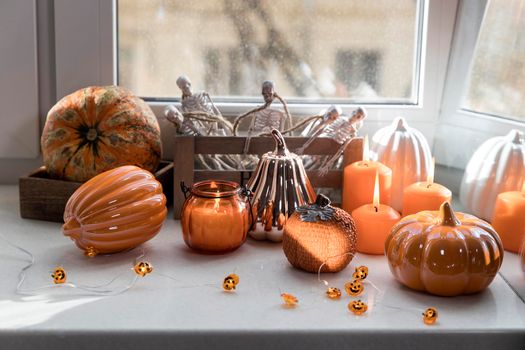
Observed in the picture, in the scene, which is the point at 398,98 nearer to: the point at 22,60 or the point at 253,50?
the point at 253,50

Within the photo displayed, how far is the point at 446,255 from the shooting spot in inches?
32.9

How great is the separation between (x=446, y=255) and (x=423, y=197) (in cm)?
22

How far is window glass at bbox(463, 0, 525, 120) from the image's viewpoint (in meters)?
1.15

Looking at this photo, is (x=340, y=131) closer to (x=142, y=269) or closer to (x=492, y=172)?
(x=492, y=172)

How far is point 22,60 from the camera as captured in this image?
1.26 m

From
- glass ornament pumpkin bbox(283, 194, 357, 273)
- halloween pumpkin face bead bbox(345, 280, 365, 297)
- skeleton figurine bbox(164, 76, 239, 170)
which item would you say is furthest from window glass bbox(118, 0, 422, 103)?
halloween pumpkin face bead bbox(345, 280, 365, 297)

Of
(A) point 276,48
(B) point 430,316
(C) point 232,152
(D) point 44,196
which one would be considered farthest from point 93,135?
(B) point 430,316

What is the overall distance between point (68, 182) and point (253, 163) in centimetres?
31

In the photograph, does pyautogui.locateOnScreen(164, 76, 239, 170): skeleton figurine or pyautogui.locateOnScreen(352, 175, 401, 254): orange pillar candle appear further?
pyautogui.locateOnScreen(164, 76, 239, 170): skeleton figurine

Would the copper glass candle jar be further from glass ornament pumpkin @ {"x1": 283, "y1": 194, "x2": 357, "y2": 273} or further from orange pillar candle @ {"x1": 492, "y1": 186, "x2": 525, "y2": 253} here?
orange pillar candle @ {"x1": 492, "y1": 186, "x2": 525, "y2": 253}

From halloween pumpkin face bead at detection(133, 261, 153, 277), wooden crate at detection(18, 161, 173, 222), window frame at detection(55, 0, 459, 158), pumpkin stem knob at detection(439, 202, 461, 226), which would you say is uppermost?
window frame at detection(55, 0, 459, 158)

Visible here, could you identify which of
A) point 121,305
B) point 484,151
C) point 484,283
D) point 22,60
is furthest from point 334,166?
point 22,60

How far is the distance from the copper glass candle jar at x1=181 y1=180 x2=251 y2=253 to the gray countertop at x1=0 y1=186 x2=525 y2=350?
0.08 ft

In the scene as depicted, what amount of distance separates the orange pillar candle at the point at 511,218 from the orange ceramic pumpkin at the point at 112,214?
1.70 ft
